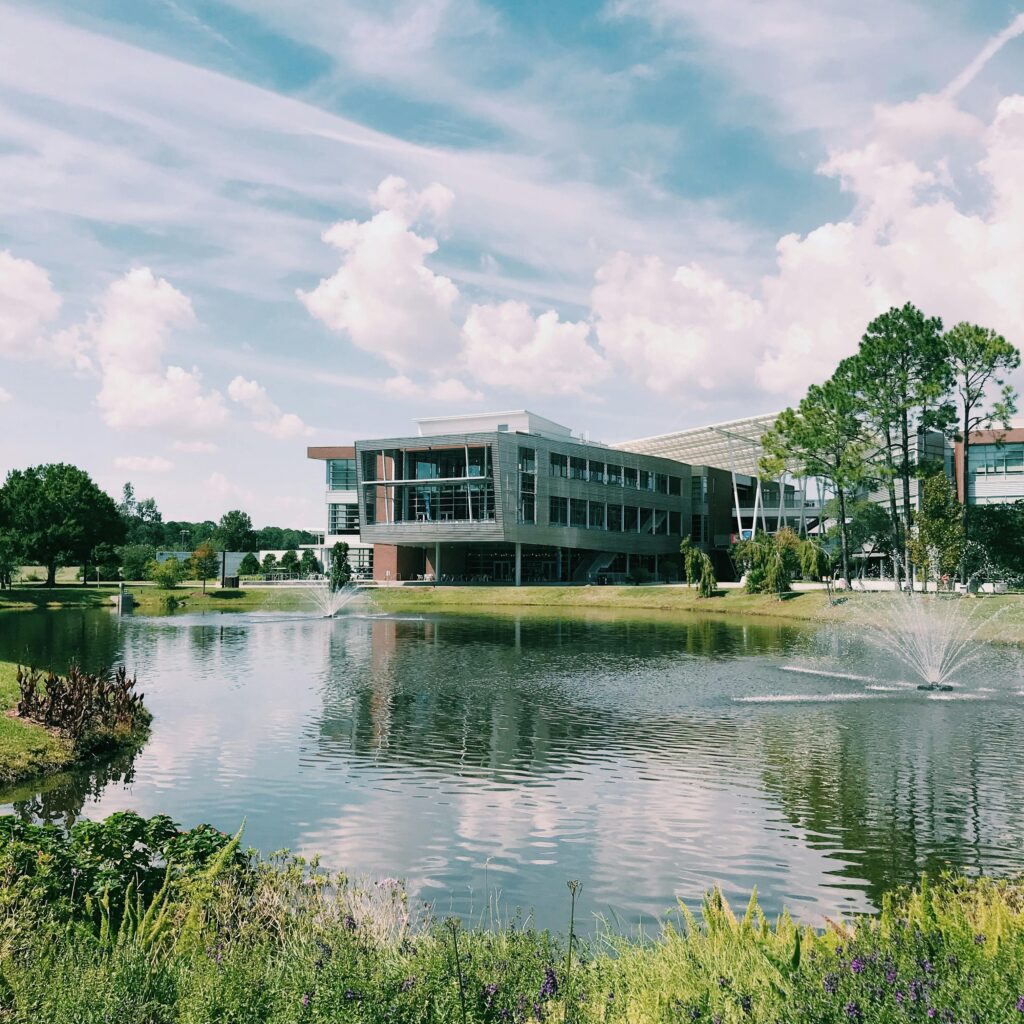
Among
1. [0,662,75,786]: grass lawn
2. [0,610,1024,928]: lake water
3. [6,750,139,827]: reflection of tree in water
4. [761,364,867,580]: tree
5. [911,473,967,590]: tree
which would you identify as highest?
[761,364,867,580]: tree

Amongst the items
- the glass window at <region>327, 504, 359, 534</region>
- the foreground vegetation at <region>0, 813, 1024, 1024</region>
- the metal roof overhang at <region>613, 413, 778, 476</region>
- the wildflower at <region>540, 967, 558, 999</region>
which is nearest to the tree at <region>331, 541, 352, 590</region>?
the glass window at <region>327, 504, 359, 534</region>

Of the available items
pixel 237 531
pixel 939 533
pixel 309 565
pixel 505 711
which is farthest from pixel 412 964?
pixel 237 531

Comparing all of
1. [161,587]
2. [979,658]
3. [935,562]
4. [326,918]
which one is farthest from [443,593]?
[326,918]

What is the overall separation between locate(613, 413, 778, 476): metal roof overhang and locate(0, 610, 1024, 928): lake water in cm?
6860

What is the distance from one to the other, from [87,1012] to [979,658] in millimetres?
37400

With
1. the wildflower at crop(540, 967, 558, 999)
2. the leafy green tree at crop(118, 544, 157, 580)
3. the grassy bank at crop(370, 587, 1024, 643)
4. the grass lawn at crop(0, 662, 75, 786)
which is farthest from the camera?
the leafy green tree at crop(118, 544, 157, 580)

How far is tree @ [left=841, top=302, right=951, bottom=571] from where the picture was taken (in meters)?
58.3

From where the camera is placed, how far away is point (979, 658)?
37.2m

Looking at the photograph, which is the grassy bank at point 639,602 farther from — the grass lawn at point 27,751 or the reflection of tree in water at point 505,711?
the grass lawn at point 27,751

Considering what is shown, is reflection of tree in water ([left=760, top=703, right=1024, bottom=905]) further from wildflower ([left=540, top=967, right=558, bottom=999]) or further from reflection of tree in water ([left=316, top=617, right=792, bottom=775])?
wildflower ([left=540, top=967, right=558, bottom=999])

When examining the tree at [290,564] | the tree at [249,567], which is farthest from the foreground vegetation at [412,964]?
the tree at [249,567]

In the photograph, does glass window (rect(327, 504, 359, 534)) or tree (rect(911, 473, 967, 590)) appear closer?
tree (rect(911, 473, 967, 590))

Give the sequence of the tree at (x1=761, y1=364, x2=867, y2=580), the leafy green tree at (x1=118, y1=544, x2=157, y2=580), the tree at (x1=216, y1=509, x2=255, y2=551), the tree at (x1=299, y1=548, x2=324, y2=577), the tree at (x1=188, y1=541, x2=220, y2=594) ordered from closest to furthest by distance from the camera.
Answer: the tree at (x1=761, y1=364, x2=867, y2=580), the tree at (x1=188, y1=541, x2=220, y2=594), the tree at (x1=299, y1=548, x2=324, y2=577), the leafy green tree at (x1=118, y1=544, x2=157, y2=580), the tree at (x1=216, y1=509, x2=255, y2=551)

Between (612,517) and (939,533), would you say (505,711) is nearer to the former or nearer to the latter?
(939,533)
